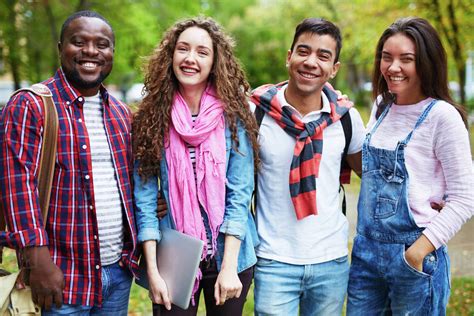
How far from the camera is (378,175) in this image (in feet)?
9.26

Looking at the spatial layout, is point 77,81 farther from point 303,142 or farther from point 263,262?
point 263,262

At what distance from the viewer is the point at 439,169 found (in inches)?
107

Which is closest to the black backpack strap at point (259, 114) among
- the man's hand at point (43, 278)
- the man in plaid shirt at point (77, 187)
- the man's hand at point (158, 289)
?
the man in plaid shirt at point (77, 187)

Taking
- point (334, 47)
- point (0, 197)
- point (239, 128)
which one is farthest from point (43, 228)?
point (334, 47)

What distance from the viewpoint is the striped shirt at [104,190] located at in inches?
104

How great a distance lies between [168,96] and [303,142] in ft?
2.42

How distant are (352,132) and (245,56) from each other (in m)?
28.9

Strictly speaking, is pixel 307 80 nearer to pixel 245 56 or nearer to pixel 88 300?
pixel 88 300

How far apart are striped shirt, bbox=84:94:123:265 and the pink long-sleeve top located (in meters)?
1.40

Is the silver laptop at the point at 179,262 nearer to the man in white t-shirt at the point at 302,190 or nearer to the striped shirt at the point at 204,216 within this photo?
the striped shirt at the point at 204,216

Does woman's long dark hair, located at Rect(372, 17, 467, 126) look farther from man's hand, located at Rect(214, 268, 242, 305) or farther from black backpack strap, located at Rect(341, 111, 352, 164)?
man's hand, located at Rect(214, 268, 242, 305)

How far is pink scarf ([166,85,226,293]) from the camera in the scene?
2.67 m

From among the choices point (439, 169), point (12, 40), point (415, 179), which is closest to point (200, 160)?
point (415, 179)

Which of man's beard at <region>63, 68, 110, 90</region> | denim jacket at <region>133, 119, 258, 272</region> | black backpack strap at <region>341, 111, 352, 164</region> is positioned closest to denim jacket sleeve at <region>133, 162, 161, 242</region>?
denim jacket at <region>133, 119, 258, 272</region>
